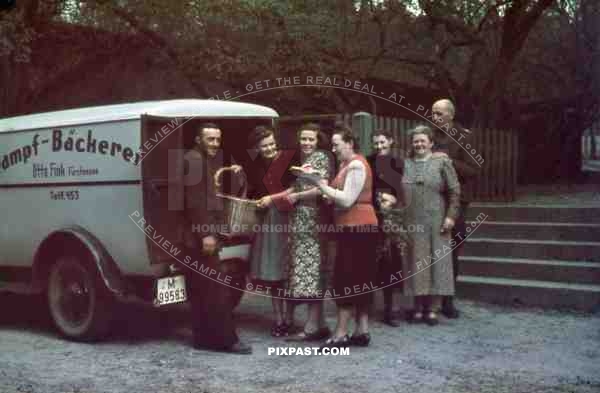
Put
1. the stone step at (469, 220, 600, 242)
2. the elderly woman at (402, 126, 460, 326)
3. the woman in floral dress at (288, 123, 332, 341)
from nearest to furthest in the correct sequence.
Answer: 1. the woman in floral dress at (288, 123, 332, 341)
2. the elderly woman at (402, 126, 460, 326)
3. the stone step at (469, 220, 600, 242)

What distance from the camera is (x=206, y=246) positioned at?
5.49 meters

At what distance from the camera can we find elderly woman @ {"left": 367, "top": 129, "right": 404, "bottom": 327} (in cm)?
629

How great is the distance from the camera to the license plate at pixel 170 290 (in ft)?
18.4

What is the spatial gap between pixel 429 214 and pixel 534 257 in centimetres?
219

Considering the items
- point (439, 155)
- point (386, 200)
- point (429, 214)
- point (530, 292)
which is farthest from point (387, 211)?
point (530, 292)

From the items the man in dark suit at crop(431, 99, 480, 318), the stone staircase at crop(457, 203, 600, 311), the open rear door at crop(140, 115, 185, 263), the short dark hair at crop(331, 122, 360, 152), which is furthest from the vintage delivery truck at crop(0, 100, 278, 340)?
the stone staircase at crop(457, 203, 600, 311)

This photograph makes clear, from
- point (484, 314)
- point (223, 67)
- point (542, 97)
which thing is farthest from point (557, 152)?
point (484, 314)

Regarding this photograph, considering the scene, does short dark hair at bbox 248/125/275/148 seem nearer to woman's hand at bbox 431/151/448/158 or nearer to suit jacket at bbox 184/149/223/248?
suit jacket at bbox 184/149/223/248

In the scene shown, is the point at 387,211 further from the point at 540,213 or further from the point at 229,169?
the point at 540,213

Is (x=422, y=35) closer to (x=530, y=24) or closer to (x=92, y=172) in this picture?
(x=530, y=24)

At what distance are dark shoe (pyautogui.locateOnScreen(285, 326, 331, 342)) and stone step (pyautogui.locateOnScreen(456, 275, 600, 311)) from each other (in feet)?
7.25

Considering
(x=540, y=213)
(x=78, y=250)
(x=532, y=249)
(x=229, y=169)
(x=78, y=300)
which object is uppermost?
(x=229, y=169)

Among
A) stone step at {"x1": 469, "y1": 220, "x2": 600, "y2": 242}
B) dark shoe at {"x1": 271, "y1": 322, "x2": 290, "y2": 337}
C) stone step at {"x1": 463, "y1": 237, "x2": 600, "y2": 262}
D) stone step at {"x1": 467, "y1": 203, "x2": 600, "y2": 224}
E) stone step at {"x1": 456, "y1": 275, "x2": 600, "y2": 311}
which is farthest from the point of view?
stone step at {"x1": 467, "y1": 203, "x2": 600, "y2": 224}

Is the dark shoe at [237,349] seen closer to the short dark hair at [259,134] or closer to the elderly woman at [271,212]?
the elderly woman at [271,212]
